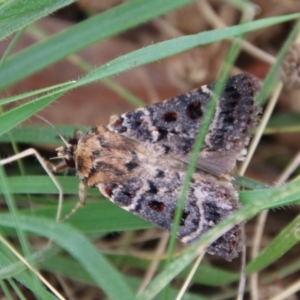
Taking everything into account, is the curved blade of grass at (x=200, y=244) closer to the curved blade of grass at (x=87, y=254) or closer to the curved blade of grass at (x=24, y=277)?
the curved blade of grass at (x=87, y=254)

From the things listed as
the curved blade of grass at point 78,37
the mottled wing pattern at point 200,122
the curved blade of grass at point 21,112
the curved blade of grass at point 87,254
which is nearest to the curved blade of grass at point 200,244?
the curved blade of grass at point 87,254

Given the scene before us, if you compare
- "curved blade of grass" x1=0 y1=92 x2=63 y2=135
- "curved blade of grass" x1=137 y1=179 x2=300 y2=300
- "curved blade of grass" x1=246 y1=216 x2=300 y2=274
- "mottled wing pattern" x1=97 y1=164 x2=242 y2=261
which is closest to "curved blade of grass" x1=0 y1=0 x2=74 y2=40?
"curved blade of grass" x1=0 y1=92 x2=63 y2=135

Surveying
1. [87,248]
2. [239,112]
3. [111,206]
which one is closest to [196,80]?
[239,112]

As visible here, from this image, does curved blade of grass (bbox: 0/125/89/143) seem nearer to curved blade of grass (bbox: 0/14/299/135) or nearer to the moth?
the moth

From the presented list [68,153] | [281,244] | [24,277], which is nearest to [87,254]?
[24,277]

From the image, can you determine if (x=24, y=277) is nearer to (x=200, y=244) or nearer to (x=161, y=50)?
(x=200, y=244)
